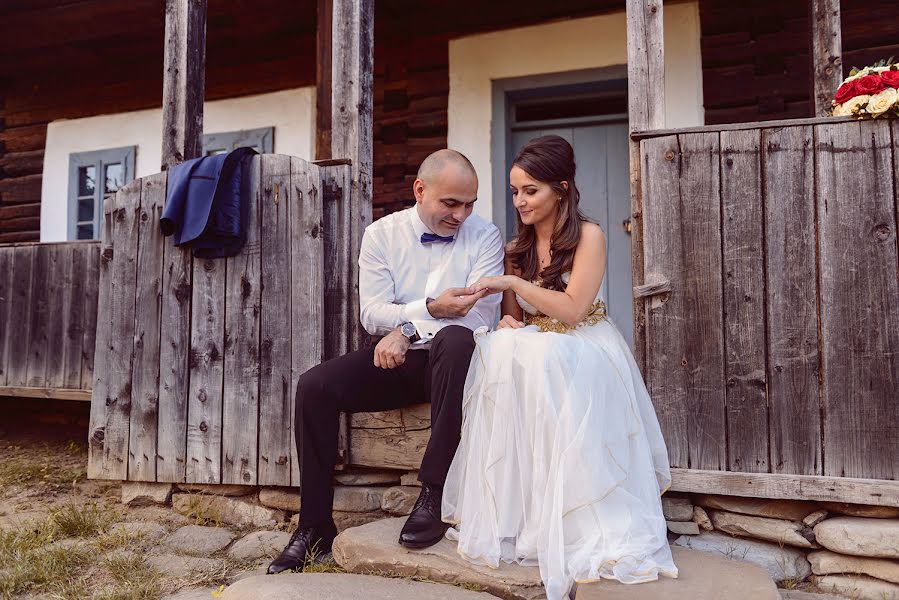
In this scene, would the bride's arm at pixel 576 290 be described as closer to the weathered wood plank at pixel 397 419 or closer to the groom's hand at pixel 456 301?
the groom's hand at pixel 456 301

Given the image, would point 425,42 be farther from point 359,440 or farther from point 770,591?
point 770,591

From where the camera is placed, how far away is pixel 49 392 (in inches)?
203

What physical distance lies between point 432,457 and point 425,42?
429 centimetres

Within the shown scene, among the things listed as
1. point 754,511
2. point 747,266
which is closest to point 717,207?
point 747,266

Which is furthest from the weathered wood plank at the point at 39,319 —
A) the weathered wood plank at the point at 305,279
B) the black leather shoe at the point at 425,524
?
the black leather shoe at the point at 425,524

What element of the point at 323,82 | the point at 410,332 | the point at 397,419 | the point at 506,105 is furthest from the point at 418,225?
the point at 506,105

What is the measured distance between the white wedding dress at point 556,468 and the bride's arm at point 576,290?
0.40ft

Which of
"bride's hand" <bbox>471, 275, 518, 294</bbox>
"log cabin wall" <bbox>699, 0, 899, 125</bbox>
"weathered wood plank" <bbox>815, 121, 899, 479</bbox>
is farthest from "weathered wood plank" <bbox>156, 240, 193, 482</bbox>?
"log cabin wall" <bbox>699, 0, 899, 125</bbox>

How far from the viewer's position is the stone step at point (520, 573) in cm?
216

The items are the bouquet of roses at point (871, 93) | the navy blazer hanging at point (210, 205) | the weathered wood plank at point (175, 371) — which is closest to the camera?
the bouquet of roses at point (871, 93)

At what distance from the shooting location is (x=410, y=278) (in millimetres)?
3160

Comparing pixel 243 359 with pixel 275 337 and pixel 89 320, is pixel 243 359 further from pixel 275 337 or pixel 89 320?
pixel 89 320

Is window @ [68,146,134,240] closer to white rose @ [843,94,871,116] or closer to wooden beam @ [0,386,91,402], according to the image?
wooden beam @ [0,386,91,402]

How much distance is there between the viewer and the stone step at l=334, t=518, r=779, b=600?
2160 mm
